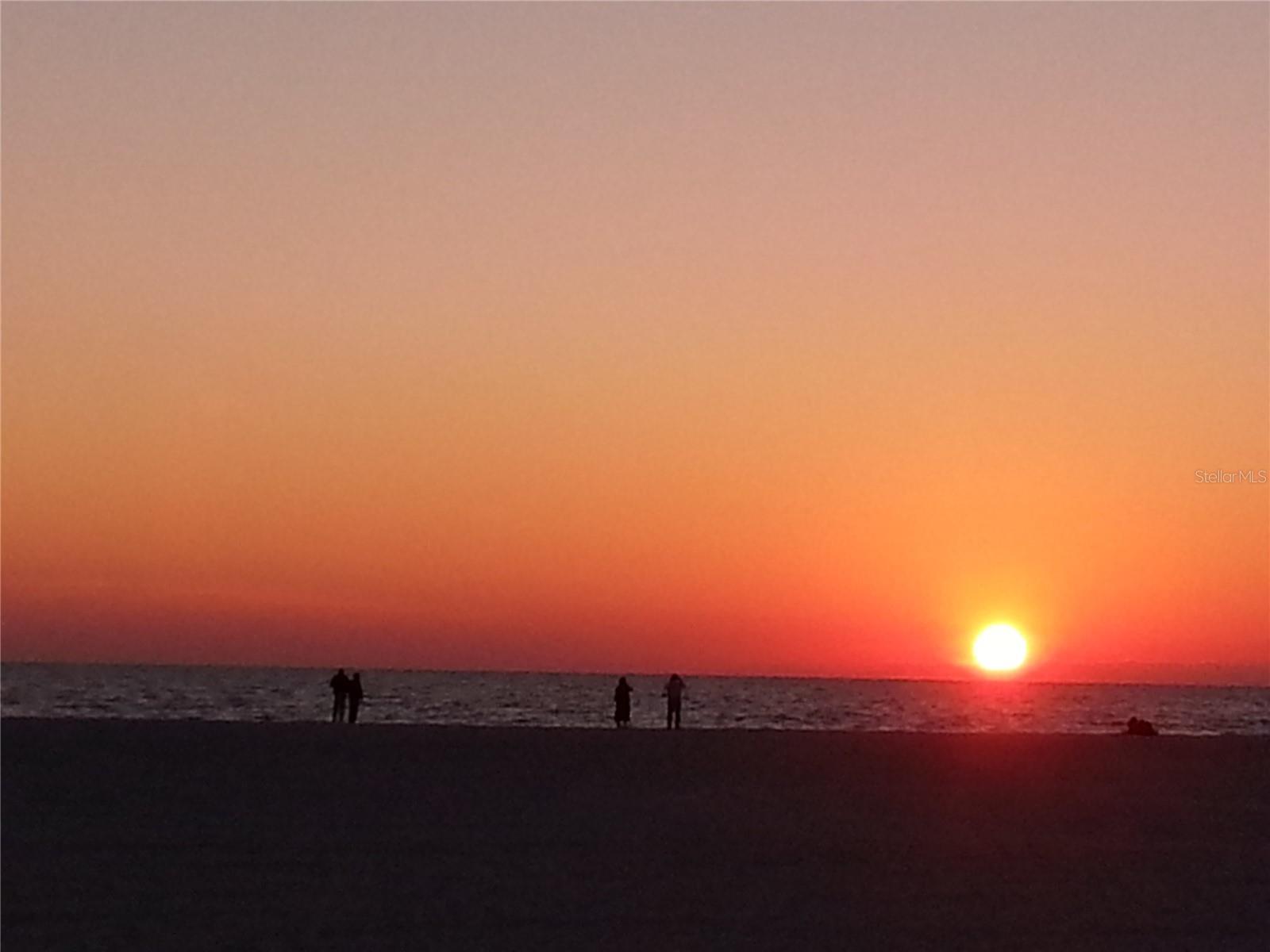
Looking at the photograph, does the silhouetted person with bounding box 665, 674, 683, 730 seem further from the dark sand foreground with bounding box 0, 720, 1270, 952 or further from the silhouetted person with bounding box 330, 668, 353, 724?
the dark sand foreground with bounding box 0, 720, 1270, 952

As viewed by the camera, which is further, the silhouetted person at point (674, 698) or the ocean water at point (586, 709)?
the ocean water at point (586, 709)

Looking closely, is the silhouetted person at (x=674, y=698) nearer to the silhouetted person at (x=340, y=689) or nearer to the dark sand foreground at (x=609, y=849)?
the silhouetted person at (x=340, y=689)

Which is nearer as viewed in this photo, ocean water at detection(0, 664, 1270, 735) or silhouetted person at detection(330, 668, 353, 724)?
silhouetted person at detection(330, 668, 353, 724)

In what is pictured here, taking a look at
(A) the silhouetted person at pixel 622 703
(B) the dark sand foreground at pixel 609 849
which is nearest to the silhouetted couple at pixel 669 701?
(A) the silhouetted person at pixel 622 703

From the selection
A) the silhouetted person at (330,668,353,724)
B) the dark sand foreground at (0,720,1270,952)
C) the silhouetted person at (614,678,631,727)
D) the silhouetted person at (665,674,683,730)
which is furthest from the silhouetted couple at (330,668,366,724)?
the dark sand foreground at (0,720,1270,952)

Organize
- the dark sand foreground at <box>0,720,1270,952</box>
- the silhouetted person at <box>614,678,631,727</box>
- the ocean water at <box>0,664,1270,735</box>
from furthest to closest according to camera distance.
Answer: the ocean water at <box>0,664,1270,735</box> → the silhouetted person at <box>614,678,631,727</box> → the dark sand foreground at <box>0,720,1270,952</box>

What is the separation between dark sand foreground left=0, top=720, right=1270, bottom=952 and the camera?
1257 centimetres

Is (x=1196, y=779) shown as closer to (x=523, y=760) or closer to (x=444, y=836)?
(x=523, y=760)

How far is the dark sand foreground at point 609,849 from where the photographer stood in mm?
12570

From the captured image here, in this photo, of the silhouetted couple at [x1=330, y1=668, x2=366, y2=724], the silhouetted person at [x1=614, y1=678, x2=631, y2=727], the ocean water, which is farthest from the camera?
the ocean water

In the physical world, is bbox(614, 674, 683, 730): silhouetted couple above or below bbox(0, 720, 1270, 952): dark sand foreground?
above

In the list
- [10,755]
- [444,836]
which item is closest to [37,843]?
[444,836]

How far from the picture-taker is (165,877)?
555 inches

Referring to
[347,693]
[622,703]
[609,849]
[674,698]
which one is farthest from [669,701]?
[609,849]
